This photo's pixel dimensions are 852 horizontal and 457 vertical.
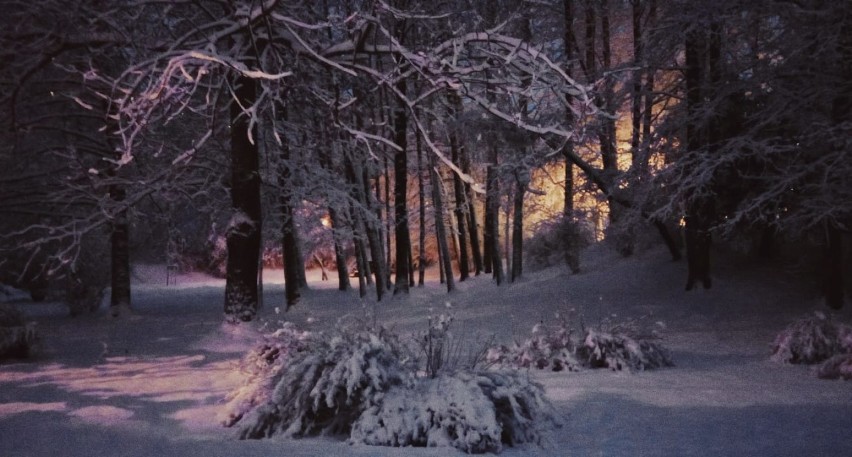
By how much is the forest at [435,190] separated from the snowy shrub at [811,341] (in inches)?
1.3

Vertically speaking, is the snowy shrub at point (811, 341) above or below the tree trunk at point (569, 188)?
below

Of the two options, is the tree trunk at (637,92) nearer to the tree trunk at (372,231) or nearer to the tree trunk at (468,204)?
the tree trunk at (468,204)

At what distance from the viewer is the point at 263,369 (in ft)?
20.5

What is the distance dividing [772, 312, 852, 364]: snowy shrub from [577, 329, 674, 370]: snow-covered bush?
155cm

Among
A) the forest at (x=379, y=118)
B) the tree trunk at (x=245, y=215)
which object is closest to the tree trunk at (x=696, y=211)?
the forest at (x=379, y=118)

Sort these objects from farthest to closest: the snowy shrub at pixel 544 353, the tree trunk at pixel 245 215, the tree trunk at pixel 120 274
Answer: the tree trunk at pixel 120 274 → the tree trunk at pixel 245 215 → the snowy shrub at pixel 544 353

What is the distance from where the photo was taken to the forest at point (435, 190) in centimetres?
562

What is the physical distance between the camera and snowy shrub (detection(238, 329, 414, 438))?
16.3ft

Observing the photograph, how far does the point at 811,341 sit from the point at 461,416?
5.60 m

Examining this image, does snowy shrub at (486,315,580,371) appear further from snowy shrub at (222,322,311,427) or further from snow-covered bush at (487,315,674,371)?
snowy shrub at (222,322,311,427)

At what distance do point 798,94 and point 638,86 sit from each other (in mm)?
5098

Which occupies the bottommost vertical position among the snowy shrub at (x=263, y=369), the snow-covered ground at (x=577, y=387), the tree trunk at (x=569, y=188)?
the snow-covered ground at (x=577, y=387)

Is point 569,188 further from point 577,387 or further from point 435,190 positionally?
point 577,387

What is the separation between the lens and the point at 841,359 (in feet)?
23.6
